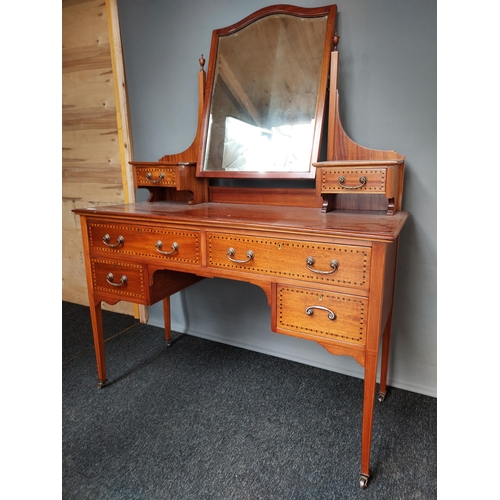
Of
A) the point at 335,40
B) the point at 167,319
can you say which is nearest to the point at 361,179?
the point at 335,40

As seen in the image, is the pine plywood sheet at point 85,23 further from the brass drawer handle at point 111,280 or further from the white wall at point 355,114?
the brass drawer handle at point 111,280

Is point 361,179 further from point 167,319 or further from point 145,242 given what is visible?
point 167,319

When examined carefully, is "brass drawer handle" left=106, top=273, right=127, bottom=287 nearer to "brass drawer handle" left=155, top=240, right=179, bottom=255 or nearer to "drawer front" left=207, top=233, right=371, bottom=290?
"brass drawer handle" left=155, top=240, right=179, bottom=255

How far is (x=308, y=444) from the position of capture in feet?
4.95

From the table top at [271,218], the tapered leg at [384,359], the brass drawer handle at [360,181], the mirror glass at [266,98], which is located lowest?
the tapered leg at [384,359]

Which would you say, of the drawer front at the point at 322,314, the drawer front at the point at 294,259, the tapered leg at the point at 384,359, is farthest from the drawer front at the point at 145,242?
the tapered leg at the point at 384,359

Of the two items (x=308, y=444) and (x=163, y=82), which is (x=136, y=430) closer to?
(x=308, y=444)

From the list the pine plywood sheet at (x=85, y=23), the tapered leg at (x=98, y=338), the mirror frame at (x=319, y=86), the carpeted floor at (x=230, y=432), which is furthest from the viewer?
the pine plywood sheet at (x=85, y=23)

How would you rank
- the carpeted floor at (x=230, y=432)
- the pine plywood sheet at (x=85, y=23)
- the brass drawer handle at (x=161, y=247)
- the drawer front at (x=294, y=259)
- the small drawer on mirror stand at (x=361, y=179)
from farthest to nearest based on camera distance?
1. the pine plywood sheet at (x=85, y=23)
2. the brass drawer handle at (x=161, y=247)
3. the small drawer on mirror stand at (x=361, y=179)
4. the carpeted floor at (x=230, y=432)
5. the drawer front at (x=294, y=259)

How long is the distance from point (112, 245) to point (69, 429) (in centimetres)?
82

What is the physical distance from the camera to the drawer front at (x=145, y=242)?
154 centimetres

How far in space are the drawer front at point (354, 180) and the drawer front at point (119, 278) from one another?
0.90 m

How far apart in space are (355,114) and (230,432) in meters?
1.51
